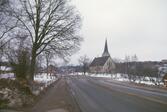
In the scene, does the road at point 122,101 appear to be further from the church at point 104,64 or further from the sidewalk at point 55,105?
the church at point 104,64

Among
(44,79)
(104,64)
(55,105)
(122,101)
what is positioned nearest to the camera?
(55,105)

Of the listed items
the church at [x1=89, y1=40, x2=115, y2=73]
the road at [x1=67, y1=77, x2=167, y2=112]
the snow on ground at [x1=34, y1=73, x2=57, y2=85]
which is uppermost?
the church at [x1=89, y1=40, x2=115, y2=73]

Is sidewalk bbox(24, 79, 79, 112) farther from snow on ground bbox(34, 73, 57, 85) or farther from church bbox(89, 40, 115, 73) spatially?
church bbox(89, 40, 115, 73)

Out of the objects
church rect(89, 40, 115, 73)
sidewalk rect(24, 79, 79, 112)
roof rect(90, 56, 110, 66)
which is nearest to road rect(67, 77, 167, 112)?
sidewalk rect(24, 79, 79, 112)

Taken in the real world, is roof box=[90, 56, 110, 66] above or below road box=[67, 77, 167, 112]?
above

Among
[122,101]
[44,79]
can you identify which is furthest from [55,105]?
[44,79]

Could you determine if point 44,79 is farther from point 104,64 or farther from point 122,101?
point 104,64

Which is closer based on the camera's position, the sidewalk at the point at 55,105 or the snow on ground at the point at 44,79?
the sidewalk at the point at 55,105

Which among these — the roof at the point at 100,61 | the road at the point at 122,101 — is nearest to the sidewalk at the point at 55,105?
the road at the point at 122,101

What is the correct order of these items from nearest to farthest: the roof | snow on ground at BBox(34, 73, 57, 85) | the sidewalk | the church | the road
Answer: the sidewalk → the road → snow on ground at BBox(34, 73, 57, 85) → the church → the roof

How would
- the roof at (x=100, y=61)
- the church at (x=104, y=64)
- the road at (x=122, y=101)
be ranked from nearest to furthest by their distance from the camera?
1. the road at (x=122, y=101)
2. the church at (x=104, y=64)
3. the roof at (x=100, y=61)

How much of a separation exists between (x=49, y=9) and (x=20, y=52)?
6.96 metres

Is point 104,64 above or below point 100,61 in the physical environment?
below

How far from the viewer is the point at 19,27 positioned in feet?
94.9
